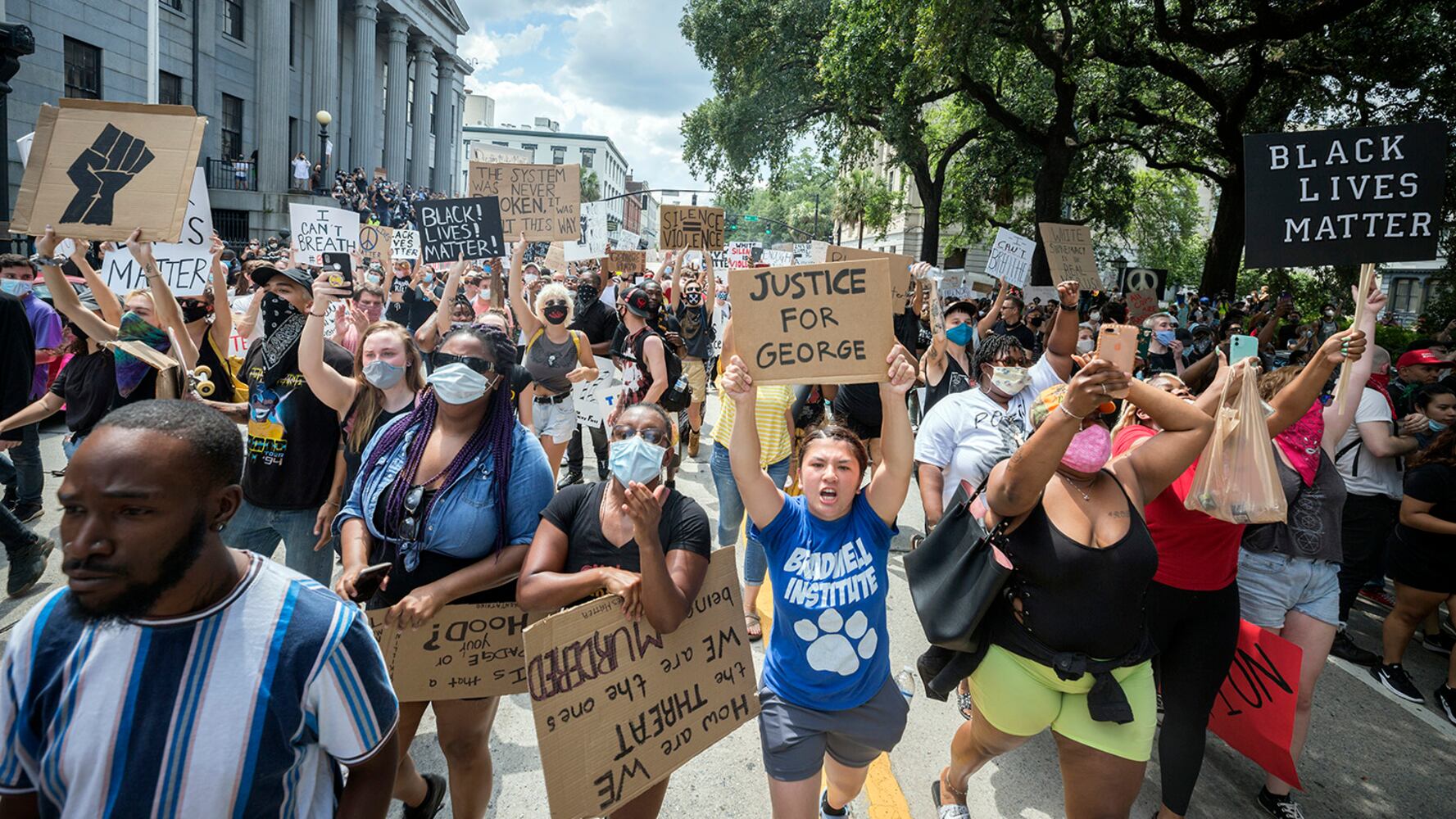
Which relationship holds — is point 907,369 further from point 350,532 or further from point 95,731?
point 95,731

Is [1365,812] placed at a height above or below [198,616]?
below

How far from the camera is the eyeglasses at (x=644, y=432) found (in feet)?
9.60

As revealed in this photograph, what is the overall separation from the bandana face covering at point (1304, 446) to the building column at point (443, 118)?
49.2 metres

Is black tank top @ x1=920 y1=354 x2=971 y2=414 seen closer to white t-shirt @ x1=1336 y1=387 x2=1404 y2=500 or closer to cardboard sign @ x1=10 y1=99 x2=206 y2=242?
white t-shirt @ x1=1336 y1=387 x2=1404 y2=500

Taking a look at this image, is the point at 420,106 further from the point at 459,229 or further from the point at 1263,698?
the point at 1263,698

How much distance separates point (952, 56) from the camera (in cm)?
1124

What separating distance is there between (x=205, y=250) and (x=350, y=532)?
410 centimetres

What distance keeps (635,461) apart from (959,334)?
4.49 m

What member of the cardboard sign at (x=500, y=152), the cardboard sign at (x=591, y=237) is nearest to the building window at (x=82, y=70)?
the cardboard sign at (x=591, y=237)

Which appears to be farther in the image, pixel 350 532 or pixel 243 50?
pixel 243 50

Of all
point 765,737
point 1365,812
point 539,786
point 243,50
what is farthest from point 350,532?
point 243,50

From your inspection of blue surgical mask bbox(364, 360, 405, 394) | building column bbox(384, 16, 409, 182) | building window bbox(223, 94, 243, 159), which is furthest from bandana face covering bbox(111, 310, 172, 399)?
building column bbox(384, 16, 409, 182)

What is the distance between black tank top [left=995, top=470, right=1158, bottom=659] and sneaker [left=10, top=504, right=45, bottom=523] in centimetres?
700

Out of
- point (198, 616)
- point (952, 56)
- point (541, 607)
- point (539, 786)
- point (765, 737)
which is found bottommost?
point (539, 786)
